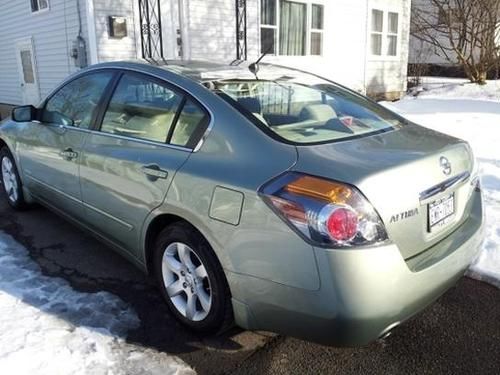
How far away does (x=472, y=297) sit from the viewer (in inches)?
128

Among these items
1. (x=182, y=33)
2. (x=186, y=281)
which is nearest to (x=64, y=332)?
(x=186, y=281)

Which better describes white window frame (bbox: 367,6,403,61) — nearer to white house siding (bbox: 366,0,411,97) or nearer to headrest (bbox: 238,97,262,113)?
white house siding (bbox: 366,0,411,97)

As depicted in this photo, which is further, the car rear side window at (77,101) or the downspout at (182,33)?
the downspout at (182,33)

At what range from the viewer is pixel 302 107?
9.84 feet

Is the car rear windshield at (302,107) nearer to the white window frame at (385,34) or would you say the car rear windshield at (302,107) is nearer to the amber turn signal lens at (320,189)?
the amber turn signal lens at (320,189)

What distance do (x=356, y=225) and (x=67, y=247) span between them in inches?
110

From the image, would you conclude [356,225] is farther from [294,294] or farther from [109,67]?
[109,67]

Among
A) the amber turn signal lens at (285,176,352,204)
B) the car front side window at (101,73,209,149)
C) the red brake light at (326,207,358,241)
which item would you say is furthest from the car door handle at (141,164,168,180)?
the red brake light at (326,207,358,241)

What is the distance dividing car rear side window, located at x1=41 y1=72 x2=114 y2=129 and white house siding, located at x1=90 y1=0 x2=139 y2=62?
4.91 m

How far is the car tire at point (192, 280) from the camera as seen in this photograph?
2543mm

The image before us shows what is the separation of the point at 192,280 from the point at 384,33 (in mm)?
14167

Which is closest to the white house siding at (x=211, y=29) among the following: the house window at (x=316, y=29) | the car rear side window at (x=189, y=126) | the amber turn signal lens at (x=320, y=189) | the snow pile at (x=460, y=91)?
the house window at (x=316, y=29)

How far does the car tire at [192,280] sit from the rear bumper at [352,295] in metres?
0.15

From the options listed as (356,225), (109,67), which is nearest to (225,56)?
(109,67)
